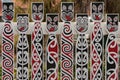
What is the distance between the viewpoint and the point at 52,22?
3006 millimetres

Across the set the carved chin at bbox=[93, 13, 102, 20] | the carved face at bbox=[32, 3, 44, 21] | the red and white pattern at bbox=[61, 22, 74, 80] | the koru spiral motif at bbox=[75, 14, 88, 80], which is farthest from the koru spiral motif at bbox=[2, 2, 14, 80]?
the carved chin at bbox=[93, 13, 102, 20]

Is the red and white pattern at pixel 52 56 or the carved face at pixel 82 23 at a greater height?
the carved face at pixel 82 23

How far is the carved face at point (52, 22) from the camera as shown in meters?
2.99

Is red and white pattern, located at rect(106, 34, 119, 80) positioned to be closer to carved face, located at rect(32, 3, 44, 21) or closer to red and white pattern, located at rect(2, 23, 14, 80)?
carved face, located at rect(32, 3, 44, 21)

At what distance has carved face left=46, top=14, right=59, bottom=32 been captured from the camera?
2.99 metres

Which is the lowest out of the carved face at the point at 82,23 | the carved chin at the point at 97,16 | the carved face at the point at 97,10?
the carved face at the point at 82,23

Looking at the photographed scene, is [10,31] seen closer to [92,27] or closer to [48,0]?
[92,27]

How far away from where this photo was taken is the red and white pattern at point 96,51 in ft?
10.1

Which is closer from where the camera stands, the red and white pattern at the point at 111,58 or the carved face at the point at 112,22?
the carved face at the point at 112,22

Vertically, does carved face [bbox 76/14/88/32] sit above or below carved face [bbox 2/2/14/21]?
below

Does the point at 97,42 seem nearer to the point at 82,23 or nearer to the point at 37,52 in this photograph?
the point at 82,23

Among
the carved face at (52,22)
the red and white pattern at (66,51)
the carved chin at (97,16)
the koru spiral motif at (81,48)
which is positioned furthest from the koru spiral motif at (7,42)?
the carved chin at (97,16)

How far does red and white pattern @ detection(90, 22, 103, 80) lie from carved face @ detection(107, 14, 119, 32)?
7cm

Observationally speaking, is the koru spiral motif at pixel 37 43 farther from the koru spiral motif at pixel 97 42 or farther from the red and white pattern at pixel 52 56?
the koru spiral motif at pixel 97 42
